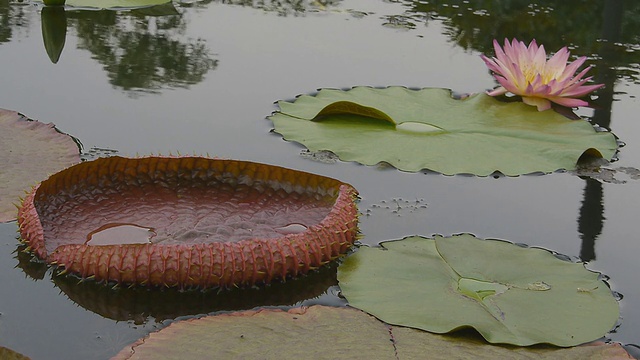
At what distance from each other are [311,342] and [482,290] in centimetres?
35

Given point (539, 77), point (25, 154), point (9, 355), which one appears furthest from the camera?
point (539, 77)

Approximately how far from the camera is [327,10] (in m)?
3.47

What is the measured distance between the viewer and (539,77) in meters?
2.18

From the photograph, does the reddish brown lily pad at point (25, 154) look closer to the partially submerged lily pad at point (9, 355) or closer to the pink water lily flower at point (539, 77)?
the partially submerged lily pad at point (9, 355)

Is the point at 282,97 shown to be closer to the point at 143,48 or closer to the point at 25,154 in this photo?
the point at 143,48

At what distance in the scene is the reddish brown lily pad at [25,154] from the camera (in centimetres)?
153

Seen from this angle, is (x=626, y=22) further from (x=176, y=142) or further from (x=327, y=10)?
(x=176, y=142)

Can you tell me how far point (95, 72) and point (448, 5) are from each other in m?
1.86

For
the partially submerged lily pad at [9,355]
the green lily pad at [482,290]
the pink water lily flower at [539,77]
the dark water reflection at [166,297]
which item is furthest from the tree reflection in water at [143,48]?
the partially submerged lily pad at [9,355]

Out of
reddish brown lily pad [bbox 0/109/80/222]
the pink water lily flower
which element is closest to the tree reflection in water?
reddish brown lily pad [bbox 0/109/80/222]

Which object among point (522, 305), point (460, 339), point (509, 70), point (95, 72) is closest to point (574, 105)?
point (509, 70)

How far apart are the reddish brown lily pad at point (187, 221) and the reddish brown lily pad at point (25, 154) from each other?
0.12m

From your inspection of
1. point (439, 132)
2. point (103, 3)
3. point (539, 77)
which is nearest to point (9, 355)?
point (439, 132)

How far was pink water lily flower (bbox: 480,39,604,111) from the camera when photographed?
7.20 ft
